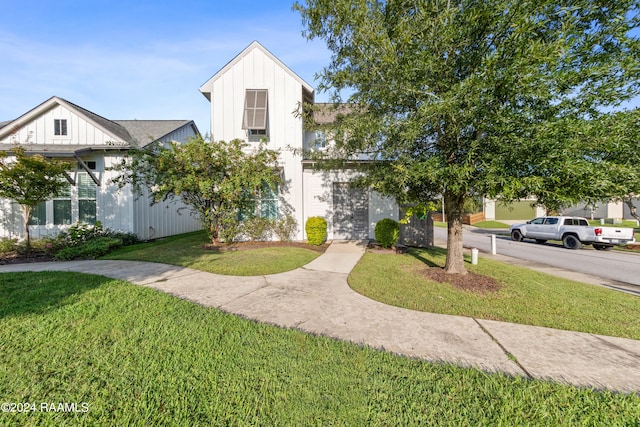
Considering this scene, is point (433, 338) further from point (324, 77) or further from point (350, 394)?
point (324, 77)

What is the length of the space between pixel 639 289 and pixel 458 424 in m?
7.70

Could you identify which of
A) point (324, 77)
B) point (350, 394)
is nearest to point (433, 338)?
point (350, 394)

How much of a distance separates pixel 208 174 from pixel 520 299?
938 cm

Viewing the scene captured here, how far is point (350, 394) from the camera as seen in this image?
7.09ft

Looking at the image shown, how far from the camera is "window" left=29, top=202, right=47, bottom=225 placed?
9820 millimetres

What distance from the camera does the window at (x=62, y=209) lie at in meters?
9.95

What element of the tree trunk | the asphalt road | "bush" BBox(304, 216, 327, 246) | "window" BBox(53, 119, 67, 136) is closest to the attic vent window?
"bush" BBox(304, 216, 327, 246)

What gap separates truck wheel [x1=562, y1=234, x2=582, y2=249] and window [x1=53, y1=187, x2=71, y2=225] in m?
22.9

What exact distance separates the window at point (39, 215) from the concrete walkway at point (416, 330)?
753 cm

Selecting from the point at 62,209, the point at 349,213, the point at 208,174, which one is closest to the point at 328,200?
the point at 349,213

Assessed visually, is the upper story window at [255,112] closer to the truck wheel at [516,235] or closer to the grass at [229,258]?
the grass at [229,258]

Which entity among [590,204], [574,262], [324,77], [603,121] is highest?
[324,77]

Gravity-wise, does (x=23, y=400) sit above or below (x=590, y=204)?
below

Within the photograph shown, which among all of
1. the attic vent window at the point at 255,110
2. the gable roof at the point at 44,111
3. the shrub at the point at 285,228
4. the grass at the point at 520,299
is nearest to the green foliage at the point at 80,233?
the gable roof at the point at 44,111
